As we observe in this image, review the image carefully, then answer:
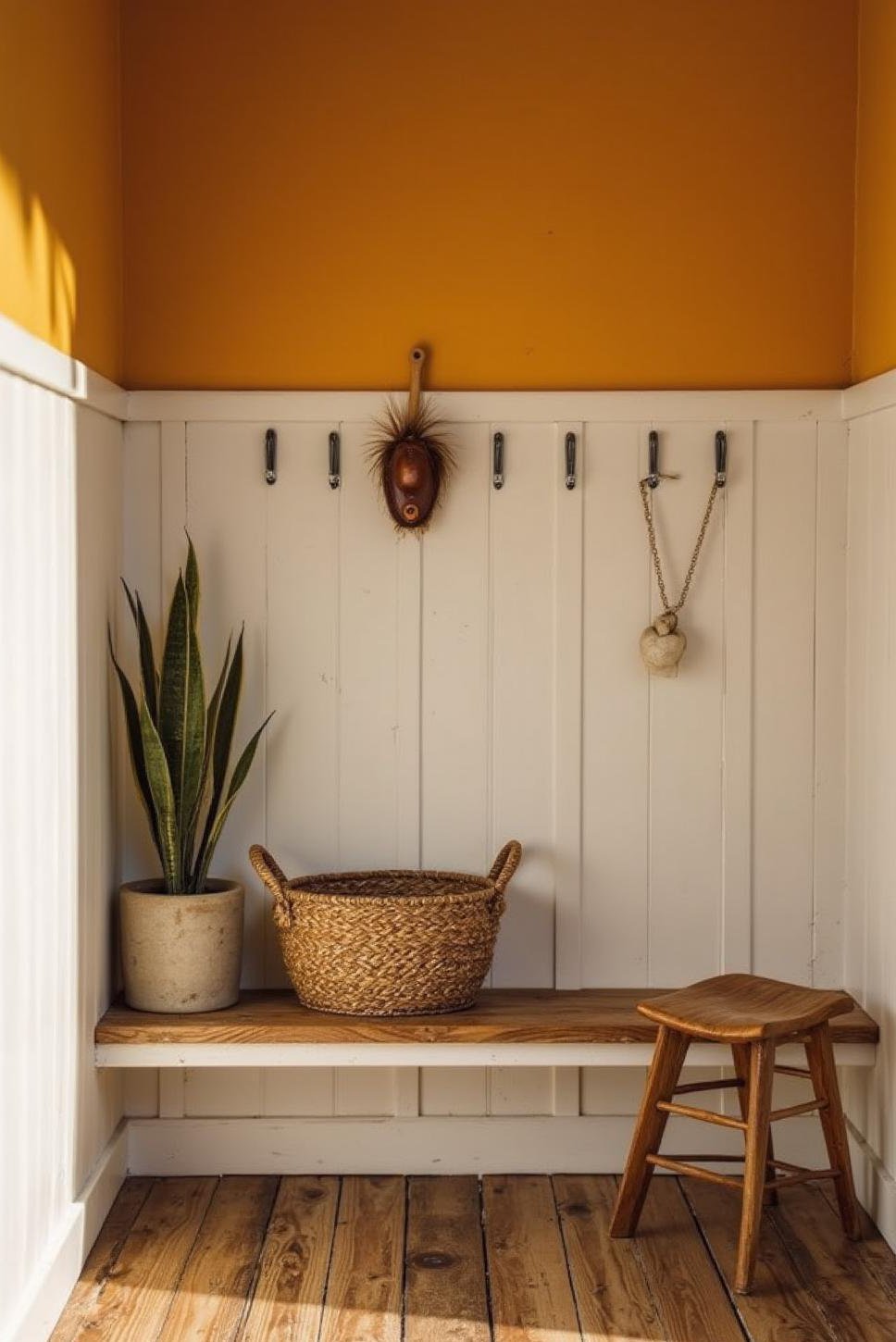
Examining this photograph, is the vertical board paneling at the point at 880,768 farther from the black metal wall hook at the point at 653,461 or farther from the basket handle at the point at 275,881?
the basket handle at the point at 275,881

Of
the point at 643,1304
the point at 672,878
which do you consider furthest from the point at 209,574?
the point at 643,1304

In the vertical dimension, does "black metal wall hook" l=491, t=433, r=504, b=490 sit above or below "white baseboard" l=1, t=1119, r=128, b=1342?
above

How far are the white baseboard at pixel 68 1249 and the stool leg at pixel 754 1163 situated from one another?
1.26 meters

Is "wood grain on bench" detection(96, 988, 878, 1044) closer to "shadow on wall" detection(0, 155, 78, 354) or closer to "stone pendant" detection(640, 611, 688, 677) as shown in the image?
"stone pendant" detection(640, 611, 688, 677)

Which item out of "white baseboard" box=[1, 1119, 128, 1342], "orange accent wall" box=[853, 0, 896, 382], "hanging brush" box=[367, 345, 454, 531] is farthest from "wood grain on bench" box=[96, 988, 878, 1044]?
"orange accent wall" box=[853, 0, 896, 382]

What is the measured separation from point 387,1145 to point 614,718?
1105mm

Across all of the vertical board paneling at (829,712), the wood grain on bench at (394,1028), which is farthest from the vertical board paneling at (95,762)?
the vertical board paneling at (829,712)

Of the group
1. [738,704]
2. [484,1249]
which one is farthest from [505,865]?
[484,1249]

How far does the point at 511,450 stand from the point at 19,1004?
167cm

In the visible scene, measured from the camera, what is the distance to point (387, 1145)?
3.65m

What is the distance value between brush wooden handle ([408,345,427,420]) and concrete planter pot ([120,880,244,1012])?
1.14 meters

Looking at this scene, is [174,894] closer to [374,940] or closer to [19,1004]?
[374,940]

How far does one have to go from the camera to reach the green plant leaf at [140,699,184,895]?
130 inches

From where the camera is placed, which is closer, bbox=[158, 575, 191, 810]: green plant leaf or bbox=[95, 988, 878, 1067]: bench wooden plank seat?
bbox=[95, 988, 878, 1067]: bench wooden plank seat
